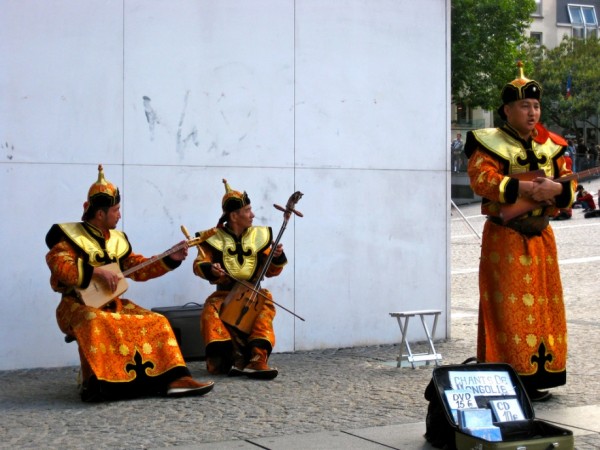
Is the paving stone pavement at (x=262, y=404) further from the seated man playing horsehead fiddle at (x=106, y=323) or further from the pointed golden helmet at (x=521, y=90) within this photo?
the pointed golden helmet at (x=521, y=90)

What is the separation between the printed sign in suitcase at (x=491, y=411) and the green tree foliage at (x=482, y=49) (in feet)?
122

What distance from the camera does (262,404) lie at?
7051 millimetres

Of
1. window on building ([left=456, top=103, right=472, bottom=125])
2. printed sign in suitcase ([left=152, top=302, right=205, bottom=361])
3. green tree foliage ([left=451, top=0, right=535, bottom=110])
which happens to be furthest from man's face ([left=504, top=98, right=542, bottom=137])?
window on building ([left=456, top=103, right=472, bottom=125])

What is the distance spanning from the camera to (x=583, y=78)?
52.8 m

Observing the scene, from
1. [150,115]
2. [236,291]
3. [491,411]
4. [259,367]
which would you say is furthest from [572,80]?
[491,411]

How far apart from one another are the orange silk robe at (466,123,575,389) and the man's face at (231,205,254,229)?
200 centimetres

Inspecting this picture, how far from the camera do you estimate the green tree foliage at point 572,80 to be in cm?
5266

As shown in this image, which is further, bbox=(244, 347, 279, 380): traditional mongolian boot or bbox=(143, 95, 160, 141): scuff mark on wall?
bbox=(143, 95, 160, 141): scuff mark on wall

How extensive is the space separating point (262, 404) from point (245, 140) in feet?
9.88

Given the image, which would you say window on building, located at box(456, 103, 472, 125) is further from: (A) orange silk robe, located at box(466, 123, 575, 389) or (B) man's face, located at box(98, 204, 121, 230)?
(B) man's face, located at box(98, 204, 121, 230)

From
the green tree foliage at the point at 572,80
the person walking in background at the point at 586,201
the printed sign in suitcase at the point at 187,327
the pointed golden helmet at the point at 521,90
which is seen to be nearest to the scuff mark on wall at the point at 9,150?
the printed sign in suitcase at the point at 187,327

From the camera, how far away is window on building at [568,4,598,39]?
63281mm

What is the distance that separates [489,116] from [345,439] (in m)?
53.3

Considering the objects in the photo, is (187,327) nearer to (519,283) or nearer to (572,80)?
(519,283)
